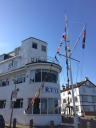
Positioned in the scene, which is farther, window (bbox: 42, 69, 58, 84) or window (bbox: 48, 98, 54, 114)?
window (bbox: 42, 69, 58, 84)

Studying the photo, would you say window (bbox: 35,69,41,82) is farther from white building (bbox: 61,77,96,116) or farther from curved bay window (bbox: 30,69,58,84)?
white building (bbox: 61,77,96,116)

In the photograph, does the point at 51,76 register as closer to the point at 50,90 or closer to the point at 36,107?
Answer: the point at 50,90

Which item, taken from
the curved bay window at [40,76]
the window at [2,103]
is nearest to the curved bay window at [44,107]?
the curved bay window at [40,76]

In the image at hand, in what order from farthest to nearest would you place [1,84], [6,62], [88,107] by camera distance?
[88,107], [6,62], [1,84]

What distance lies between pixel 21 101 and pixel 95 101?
29.3 metres

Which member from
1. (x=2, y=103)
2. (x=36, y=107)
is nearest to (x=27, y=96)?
(x=36, y=107)

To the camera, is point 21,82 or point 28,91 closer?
point 28,91

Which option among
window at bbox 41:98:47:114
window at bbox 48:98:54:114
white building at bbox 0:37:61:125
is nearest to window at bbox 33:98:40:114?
white building at bbox 0:37:61:125

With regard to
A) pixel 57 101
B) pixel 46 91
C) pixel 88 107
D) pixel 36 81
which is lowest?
pixel 88 107

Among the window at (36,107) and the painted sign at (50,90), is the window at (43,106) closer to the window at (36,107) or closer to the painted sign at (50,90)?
the window at (36,107)

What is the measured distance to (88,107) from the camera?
3438 centimetres

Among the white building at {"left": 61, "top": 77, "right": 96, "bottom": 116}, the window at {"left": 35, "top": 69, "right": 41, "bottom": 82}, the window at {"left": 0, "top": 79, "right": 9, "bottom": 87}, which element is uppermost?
the window at {"left": 35, "top": 69, "right": 41, "bottom": 82}

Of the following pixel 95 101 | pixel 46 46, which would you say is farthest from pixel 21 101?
pixel 95 101

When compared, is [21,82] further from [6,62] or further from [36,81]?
[6,62]
